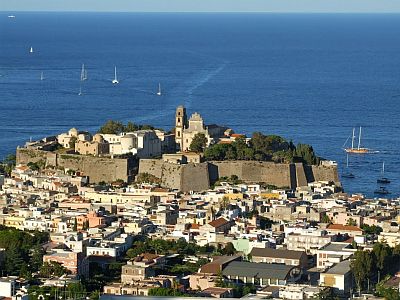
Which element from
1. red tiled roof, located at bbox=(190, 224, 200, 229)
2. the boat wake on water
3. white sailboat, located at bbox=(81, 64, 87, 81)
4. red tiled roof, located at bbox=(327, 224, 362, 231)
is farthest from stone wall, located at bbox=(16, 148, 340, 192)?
white sailboat, located at bbox=(81, 64, 87, 81)

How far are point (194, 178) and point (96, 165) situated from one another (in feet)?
5.26

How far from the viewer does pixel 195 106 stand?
35969 millimetres

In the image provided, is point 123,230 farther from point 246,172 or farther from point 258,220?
point 246,172

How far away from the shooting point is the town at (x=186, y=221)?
1691 centimetres

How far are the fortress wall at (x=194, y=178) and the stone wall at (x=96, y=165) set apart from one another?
923 millimetres

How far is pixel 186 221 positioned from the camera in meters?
20.5

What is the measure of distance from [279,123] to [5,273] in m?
16.6

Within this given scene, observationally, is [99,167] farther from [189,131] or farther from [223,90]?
[223,90]

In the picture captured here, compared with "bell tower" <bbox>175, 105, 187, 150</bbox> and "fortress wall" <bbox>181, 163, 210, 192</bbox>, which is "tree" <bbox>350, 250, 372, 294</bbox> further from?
"bell tower" <bbox>175, 105, 187, 150</bbox>

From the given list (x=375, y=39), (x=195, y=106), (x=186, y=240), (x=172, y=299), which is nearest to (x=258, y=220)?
(x=186, y=240)

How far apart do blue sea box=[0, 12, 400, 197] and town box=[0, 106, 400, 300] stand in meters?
2.38

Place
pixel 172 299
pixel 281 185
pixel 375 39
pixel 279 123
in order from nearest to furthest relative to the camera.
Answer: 1. pixel 172 299
2. pixel 281 185
3. pixel 279 123
4. pixel 375 39

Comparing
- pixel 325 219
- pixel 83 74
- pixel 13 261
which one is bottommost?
pixel 13 261

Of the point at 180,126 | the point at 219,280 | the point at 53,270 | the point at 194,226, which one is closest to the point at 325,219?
the point at 194,226
